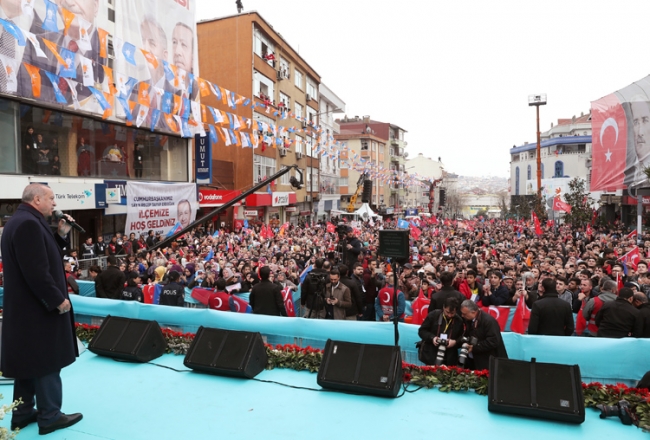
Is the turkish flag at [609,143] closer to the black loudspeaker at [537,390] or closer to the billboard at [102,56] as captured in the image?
the billboard at [102,56]

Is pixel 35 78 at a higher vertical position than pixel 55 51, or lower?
lower

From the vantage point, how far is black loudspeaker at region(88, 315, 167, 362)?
17.0ft

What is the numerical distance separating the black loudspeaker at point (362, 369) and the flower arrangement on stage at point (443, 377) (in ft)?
1.21

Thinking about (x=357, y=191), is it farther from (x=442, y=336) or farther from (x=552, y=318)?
(x=442, y=336)

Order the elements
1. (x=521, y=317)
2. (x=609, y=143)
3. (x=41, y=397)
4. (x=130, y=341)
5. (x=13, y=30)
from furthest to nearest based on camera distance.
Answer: (x=609, y=143), (x=13, y=30), (x=521, y=317), (x=130, y=341), (x=41, y=397)

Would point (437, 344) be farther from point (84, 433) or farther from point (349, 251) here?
point (349, 251)

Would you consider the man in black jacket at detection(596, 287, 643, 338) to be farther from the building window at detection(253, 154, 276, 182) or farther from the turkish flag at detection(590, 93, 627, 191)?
the building window at detection(253, 154, 276, 182)

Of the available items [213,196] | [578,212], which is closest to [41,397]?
[213,196]

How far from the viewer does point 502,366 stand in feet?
13.4

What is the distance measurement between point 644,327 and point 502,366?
120 inches

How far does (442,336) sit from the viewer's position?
5055mm

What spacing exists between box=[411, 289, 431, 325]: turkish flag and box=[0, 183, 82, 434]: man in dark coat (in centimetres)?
578

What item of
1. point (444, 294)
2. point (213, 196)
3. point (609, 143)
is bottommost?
point (444, 294)

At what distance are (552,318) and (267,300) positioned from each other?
4.22m
